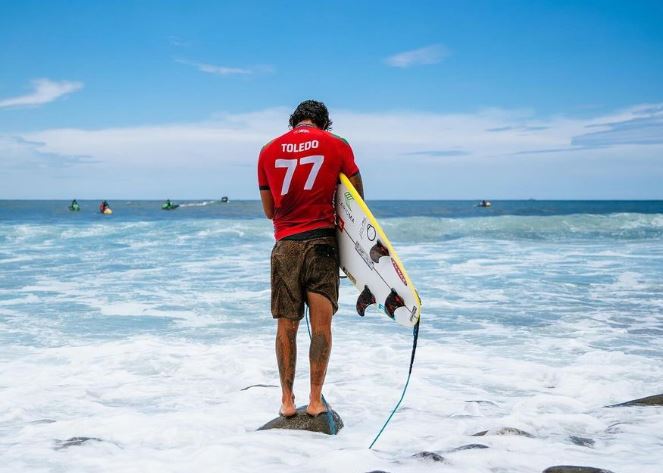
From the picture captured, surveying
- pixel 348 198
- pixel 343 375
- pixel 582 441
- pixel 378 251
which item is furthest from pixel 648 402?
pixel 348 198

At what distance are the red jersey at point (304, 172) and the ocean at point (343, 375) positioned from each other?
1.44m

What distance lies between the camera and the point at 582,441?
3879 mm

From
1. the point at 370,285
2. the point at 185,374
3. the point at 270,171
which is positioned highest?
the point at 270,171

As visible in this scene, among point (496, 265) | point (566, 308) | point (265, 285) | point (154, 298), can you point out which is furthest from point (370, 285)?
point (496, 265)

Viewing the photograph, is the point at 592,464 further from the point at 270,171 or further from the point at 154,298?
the point at 154,298

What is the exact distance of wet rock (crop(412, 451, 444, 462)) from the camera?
345 cm

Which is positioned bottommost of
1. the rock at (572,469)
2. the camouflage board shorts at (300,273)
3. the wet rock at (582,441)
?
the wet rock at (582,441)

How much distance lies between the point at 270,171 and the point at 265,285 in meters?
9.24

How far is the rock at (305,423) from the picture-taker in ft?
13.4

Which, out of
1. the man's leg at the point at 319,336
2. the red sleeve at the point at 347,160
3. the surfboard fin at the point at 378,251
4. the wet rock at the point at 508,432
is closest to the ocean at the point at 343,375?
the wet rock at the point at 508,432

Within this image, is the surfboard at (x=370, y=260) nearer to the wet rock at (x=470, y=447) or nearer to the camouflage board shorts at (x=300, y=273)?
the camouflage board shorts at (x=300, y=273)

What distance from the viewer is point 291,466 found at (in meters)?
3.44

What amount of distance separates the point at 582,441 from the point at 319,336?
182 centimetres

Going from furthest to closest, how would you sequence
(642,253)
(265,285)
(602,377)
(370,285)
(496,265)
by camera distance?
(642,253) < (496,265) < (265,285) < (602,377) < (370,285)
